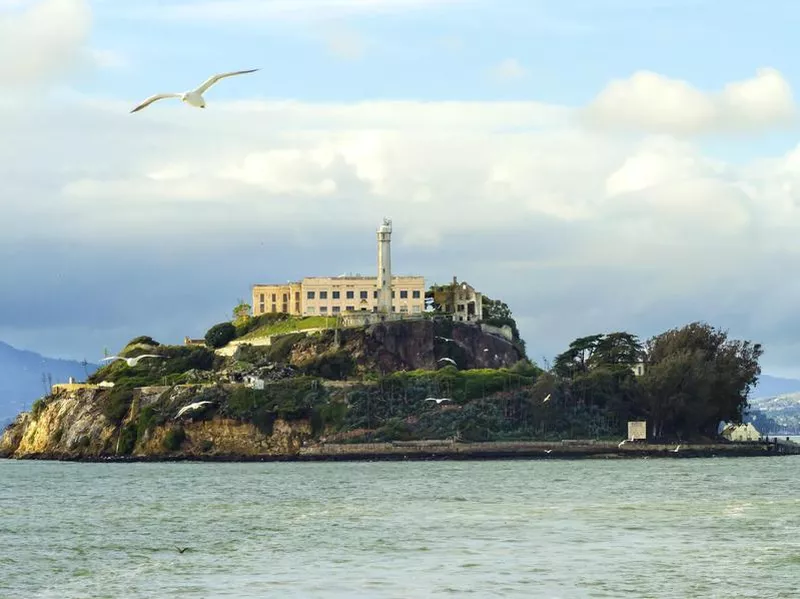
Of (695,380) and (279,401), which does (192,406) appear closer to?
(279,401)

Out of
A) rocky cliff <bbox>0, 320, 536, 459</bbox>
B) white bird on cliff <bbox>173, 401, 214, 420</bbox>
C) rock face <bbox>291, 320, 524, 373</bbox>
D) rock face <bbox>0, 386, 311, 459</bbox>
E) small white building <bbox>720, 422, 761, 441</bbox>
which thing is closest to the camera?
white bird on cliff <bbox>173, 401, 214, 420</bbox>

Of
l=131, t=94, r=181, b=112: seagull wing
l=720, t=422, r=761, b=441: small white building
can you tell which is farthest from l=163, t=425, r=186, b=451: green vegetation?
l=131, t=94, r=181, b=112: seagull wing

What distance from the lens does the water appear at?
54.2 meters

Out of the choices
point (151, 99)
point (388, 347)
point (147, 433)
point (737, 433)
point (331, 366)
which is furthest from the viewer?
point (737, 433)

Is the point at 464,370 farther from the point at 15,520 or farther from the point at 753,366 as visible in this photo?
the point at 15,520

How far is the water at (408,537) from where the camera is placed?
54250 mm

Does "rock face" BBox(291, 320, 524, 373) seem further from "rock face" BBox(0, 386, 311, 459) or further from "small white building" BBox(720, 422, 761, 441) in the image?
"small white building" BBox(720, 422, 761, 441)

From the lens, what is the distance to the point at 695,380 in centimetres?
17338

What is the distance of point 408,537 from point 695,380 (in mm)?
107342

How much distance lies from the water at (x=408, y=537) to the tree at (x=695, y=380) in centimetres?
5030

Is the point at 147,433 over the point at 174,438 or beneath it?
over

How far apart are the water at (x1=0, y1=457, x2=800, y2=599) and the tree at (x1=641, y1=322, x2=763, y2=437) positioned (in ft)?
165

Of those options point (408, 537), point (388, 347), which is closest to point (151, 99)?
point (408, 537)

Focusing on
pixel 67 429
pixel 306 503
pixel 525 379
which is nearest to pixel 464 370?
pixel 525 379
